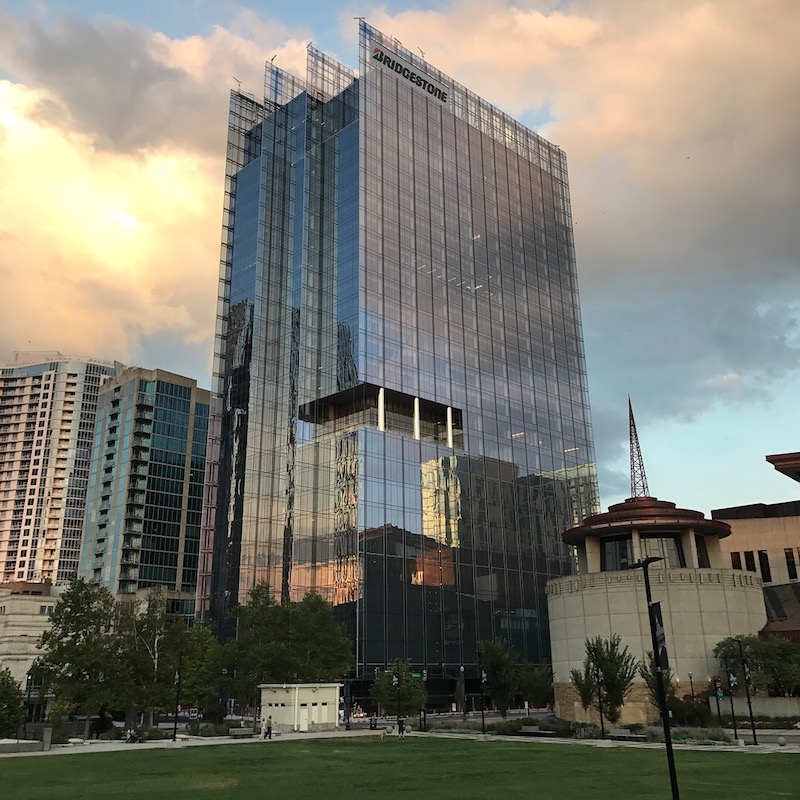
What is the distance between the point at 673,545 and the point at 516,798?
2339 inches

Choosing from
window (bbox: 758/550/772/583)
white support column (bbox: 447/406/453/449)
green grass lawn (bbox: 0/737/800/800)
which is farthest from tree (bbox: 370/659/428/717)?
window (bbox: 758/550/772/583)

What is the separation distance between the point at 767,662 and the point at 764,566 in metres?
52.9

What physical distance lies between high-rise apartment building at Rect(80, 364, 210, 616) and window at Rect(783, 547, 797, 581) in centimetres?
10174

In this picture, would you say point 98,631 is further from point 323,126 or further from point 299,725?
point 323,126

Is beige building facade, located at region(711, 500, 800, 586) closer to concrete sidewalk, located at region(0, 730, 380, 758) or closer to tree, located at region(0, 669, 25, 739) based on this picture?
concrete sidewalk, located at region(0, 730, 380, 758)

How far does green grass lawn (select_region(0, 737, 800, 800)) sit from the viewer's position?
26625mm

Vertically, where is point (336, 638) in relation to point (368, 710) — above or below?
above

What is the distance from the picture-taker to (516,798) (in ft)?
81.3

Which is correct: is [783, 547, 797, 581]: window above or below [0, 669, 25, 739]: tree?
above

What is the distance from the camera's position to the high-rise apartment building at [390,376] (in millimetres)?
93625

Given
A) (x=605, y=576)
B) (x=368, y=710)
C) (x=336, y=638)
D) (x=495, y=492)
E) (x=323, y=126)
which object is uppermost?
(x=323, y=126)

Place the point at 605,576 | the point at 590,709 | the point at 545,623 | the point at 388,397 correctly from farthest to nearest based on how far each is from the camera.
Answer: the point at 545,623, the point at 388,397, the point at 605,576, the point at 590,709

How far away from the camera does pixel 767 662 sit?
216 feet

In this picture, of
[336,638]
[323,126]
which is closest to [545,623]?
[336,638]
